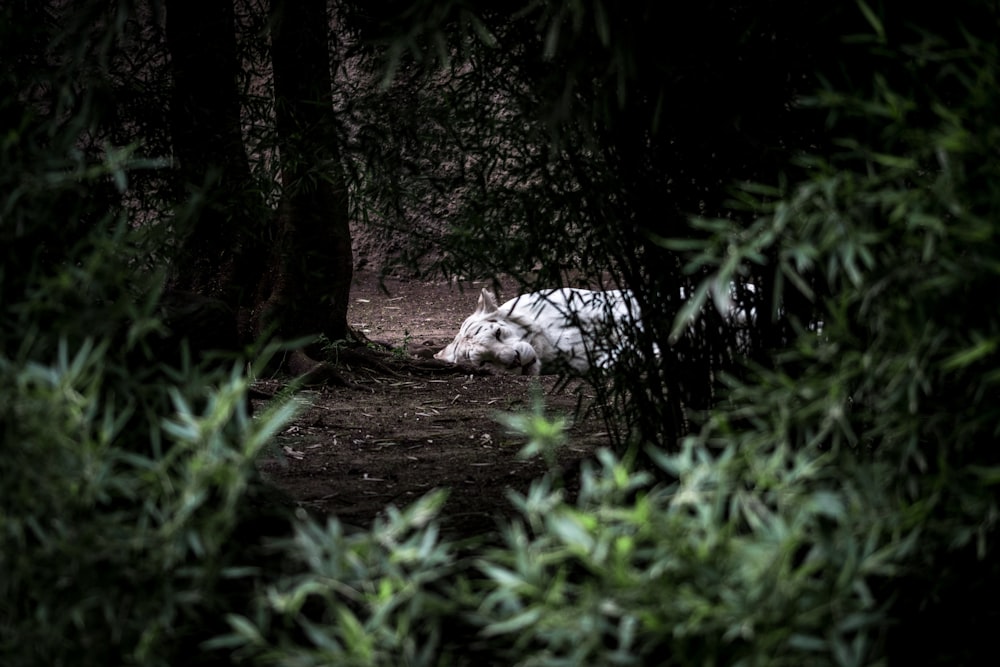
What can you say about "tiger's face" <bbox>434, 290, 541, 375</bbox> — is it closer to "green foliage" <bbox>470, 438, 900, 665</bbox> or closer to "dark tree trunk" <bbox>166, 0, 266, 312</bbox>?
"dark tree trunk" <bbox>166, 0, 266, 312</bbox>

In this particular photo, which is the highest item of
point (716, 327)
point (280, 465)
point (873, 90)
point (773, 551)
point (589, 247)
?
point (873, 90)

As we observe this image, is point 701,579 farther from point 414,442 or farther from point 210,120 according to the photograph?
point 414,442

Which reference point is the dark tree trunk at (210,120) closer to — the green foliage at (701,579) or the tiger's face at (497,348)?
the green foliage at (701,579)

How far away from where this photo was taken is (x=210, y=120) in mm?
3461

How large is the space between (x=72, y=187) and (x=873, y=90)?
4.63ft

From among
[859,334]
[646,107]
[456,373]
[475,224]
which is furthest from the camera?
[456,373]

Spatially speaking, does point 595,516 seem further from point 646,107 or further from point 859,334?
point 646,107

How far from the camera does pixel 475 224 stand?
2.95 m

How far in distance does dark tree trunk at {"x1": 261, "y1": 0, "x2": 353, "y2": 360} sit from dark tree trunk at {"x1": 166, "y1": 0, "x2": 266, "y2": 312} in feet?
0.49

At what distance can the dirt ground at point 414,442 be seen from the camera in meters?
3.64

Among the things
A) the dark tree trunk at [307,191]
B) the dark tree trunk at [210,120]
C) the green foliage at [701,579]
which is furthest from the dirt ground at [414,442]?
the green foliage at [701,579]

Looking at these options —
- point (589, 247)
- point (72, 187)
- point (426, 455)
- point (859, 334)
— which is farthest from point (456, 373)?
point (72, 187)

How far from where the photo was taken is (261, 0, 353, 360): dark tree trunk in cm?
322

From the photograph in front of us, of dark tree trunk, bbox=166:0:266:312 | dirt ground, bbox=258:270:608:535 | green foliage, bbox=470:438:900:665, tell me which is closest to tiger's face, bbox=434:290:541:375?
dirt ground, bbox=258:270:608:535
